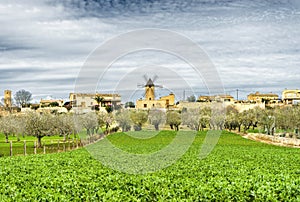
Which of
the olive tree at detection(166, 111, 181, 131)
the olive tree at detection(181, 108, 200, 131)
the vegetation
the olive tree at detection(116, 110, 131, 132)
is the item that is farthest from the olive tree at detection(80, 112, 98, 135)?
the olive tree at detection(181, 108, 200, 131)

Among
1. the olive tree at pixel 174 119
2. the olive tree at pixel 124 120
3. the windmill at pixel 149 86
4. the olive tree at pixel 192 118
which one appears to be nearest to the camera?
the olive tree at pixel 124 120

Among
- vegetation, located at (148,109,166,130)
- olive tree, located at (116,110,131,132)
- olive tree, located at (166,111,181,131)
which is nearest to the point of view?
olive tree, located at (116,110,131,132)

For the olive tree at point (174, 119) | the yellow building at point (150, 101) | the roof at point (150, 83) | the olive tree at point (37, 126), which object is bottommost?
the olive tree at point (174, 119)

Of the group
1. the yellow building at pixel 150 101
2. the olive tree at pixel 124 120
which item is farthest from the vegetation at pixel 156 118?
the yellow building at pixel 150 101

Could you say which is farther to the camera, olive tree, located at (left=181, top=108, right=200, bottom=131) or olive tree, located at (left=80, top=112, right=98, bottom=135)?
olive tree, located at (left=181, top=108, right=200, bottom=131)

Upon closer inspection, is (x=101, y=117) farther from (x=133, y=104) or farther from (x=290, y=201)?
(x=290, y=201)

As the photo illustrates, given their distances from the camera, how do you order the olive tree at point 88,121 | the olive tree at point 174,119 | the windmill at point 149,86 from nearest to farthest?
the olive tree at point 88,121, the olive tree at point 174,119, the windmill at point 149,86

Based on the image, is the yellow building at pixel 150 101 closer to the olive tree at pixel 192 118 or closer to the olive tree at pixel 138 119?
the olive tree at pixel 192 118

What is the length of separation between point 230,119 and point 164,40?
89.9 meters

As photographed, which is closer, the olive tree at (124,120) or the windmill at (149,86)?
the olive tree at (124,120)

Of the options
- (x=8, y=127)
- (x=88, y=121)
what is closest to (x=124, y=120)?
(x=88, y=121)

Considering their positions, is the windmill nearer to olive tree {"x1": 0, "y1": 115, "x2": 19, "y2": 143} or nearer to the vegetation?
the vegetation

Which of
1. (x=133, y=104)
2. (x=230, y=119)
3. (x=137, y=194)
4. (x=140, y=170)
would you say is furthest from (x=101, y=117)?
(x=137, y=194)

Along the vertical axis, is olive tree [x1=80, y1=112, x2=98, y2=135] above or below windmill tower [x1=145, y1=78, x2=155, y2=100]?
below
